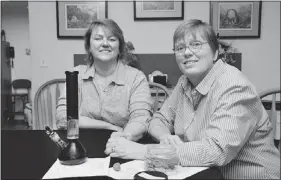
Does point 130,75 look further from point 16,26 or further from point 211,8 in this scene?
point 16,26

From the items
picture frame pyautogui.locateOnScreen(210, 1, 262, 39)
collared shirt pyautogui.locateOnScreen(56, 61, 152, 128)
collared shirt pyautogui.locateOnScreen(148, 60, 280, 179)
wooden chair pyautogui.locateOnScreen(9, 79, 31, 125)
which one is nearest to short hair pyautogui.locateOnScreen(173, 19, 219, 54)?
collared shirt pyautogui.locateOnScreen(148, 60, 280, 179)

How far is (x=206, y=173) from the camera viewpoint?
96 cm

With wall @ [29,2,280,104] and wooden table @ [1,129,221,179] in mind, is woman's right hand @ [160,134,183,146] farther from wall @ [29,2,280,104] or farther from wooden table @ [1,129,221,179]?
wall @ [29,2,280,104]

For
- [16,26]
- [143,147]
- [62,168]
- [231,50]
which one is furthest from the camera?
[16,26]

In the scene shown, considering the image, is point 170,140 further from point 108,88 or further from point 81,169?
point 108,88

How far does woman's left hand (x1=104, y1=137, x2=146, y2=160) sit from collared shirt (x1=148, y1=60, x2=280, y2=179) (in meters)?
0.15

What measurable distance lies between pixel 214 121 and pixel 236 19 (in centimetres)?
→ 270

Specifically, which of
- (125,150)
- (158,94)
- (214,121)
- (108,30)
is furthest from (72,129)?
(158,94)

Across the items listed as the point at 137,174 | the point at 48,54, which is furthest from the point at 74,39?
the point at 137,174

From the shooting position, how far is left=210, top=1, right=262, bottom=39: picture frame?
11.4ft

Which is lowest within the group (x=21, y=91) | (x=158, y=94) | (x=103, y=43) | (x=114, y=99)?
(x=21, y=91)

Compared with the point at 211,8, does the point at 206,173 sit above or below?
below

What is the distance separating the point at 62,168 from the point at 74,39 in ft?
8.86

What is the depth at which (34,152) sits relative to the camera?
1.20 m
